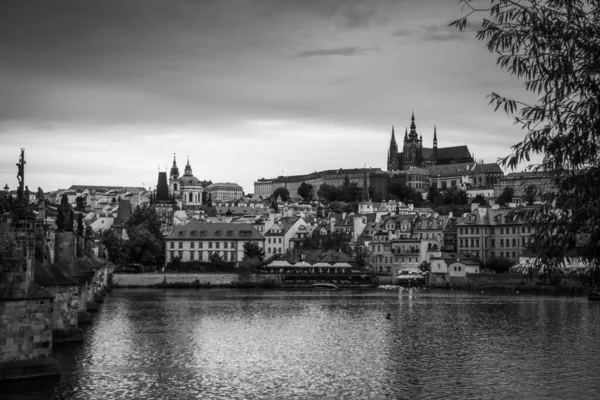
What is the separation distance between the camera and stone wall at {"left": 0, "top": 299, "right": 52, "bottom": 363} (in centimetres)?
2738

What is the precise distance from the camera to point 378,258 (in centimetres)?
12838

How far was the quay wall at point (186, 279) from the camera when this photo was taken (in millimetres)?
108688

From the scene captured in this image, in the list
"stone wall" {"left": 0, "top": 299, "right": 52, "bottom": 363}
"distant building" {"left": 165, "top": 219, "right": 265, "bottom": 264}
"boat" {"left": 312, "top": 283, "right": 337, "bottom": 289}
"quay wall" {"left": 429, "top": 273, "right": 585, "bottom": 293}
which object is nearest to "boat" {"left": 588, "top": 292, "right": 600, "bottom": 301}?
"quay wall" {"left": 429, "top": 273, "right": 585, "bottom": 293}

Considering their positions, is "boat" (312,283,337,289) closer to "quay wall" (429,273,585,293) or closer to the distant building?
"quay wall" (429,273,585,293)

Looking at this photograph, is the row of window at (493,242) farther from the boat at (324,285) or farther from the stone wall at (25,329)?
the stone wall at (25,329)

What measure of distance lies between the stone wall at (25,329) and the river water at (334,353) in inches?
50.4

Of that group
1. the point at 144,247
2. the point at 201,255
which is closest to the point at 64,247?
the point at 144,247

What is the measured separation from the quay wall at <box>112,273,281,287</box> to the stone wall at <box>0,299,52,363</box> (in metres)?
80.5

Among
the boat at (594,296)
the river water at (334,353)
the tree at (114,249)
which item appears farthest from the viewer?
the tree at (114,249)

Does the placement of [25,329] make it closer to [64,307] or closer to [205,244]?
[64,307]

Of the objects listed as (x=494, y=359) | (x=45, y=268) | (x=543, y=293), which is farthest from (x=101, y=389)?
(x=543, y=293)

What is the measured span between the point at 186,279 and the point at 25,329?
8356 centimetres

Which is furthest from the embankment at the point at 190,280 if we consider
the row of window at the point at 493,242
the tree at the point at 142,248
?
the row of window at the point at 493,242

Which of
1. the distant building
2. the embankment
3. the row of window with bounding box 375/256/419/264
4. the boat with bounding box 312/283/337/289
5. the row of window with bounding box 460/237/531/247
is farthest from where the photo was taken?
the distant building
